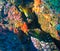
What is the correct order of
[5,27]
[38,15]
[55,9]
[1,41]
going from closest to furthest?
[55,9], [38,15], [5,27], [1,41]

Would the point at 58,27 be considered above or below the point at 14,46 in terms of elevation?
above

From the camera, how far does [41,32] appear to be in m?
4.14

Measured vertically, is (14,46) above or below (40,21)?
below

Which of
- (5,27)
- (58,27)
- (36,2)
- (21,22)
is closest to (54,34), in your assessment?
(58,27)

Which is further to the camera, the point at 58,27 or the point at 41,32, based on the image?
the point at 41,32

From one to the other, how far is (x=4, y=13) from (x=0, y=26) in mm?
680

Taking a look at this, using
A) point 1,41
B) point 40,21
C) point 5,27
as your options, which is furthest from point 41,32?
point 1,41

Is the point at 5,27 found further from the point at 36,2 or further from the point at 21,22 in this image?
the point at 36,2

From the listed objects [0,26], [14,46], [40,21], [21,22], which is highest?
[40,21]

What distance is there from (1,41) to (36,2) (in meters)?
4.65

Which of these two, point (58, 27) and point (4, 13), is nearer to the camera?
point (58, 27)

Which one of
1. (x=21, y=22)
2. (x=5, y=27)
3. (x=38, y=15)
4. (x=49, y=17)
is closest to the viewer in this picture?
(x=49, y=17)

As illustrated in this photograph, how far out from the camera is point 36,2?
402 centimetres

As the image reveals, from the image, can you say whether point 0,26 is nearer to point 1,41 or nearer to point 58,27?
point 1,41
